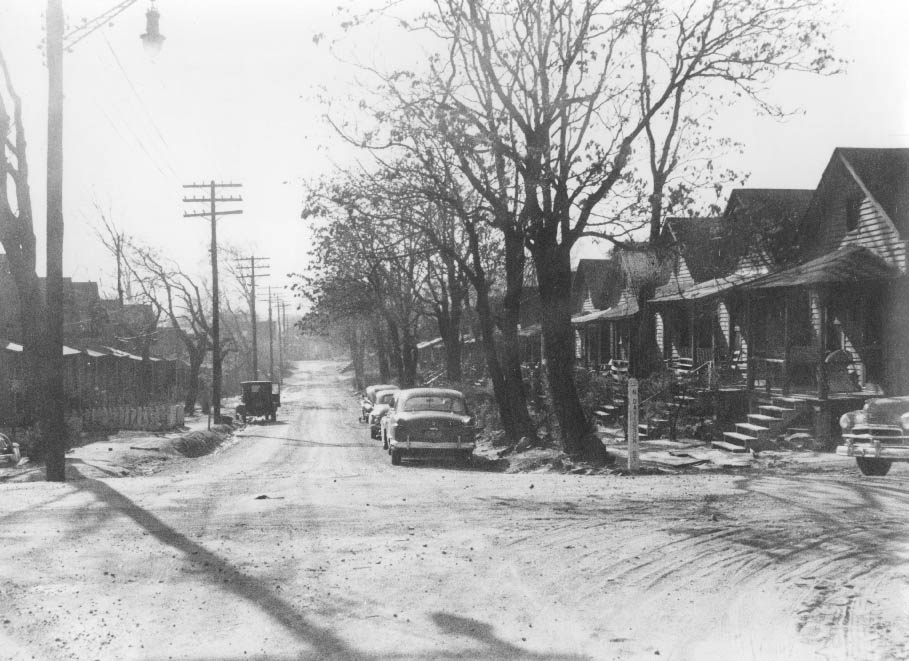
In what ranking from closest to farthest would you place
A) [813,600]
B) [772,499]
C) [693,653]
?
[693,653]
[813,600]
[772,499]

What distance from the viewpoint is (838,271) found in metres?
19.0

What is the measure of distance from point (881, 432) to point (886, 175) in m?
11.5

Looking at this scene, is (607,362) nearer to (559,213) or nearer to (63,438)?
(559,213)

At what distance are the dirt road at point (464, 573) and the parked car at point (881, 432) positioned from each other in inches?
24.2

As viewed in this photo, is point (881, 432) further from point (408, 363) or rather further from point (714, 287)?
point (408, 363)

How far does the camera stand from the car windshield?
20.5 m

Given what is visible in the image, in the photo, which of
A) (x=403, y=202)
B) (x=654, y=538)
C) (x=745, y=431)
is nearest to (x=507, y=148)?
(x=403, y=202)

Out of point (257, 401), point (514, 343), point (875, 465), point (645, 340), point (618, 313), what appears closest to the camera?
point (875, 465)

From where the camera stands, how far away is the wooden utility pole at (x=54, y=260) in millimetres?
15203

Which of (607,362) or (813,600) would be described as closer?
(813,600)

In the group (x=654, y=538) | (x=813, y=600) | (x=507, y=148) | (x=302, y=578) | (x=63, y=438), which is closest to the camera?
(x=813, y=600)

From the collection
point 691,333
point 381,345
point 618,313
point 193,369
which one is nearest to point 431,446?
point 691,333

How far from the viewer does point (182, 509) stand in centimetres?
1044

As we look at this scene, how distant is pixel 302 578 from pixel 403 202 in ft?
45.8
